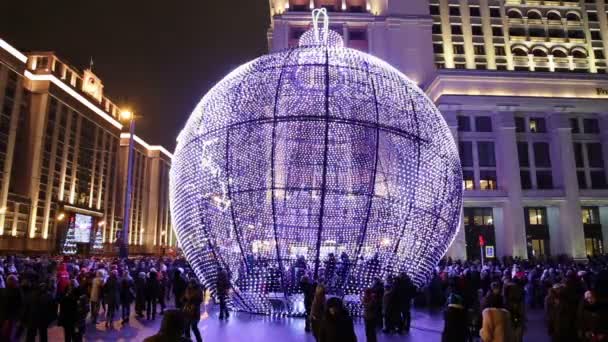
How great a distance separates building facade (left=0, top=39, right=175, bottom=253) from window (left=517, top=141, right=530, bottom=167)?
151 feet

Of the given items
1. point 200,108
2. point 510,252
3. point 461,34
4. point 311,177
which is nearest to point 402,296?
point 311,177

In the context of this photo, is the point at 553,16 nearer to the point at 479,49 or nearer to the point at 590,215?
the point at 479,49

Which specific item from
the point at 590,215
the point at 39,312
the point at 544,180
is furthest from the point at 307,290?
the point at 590,215

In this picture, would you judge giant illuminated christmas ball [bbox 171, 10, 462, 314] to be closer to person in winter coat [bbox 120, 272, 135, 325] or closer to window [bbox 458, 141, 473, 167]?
person in winter coat [bbox 120, 272, 135, 325]

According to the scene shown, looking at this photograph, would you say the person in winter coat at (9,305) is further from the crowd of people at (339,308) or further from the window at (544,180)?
the window at (544,180)

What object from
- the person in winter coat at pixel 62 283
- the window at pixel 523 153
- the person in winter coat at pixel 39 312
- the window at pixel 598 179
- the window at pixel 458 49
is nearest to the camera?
the person in winter coat at pixel 39 312

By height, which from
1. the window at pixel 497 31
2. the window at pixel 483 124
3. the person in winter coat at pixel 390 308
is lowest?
the person in winter coat at pixel 390 308

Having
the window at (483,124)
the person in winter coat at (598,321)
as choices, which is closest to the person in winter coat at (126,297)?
the person in winter coat at (598,321)

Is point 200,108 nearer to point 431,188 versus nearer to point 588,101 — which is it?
point 431,188

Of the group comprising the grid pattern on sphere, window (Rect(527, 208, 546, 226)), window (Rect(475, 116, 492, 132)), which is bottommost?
the grid pattern on sphere

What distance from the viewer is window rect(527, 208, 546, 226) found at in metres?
46.3

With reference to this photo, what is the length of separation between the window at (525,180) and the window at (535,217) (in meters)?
2.99

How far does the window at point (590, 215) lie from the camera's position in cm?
4703

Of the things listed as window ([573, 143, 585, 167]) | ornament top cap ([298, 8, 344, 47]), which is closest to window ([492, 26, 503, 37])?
window ([573, 143, 585, 167])
